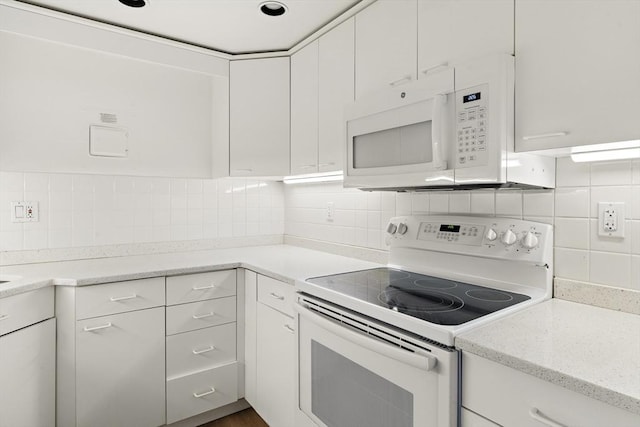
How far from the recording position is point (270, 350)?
6.08 feet

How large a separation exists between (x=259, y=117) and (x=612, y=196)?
1.80m

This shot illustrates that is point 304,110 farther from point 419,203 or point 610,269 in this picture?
point 610,269

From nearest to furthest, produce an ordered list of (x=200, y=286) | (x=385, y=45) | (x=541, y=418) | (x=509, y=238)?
(x=541, y=418)
(x=509, y=238)
(x=385, y=45)
(x=200, y=286)

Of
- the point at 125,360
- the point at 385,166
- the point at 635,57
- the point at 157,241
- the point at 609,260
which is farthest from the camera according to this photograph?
the point at 157,241

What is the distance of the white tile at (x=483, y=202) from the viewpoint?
1.53 metres

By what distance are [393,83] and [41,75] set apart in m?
1.90

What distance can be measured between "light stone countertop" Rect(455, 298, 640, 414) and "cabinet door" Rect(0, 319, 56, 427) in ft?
5.53

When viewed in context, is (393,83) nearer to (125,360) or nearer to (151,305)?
(151,305)

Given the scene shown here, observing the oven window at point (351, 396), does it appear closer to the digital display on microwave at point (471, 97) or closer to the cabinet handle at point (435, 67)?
the digital display on microwave at point (471, 97)

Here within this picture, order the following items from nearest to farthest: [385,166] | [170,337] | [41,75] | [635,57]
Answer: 1. [635,57]
2. [385,166]
3. [170,337]
4. [41,75]

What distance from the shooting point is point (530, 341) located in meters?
0.94

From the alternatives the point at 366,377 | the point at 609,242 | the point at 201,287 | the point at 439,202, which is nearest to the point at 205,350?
the point at 201,287

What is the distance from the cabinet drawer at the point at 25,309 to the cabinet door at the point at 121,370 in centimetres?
15

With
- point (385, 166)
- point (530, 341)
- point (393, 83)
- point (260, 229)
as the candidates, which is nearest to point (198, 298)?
point (260, 229)
